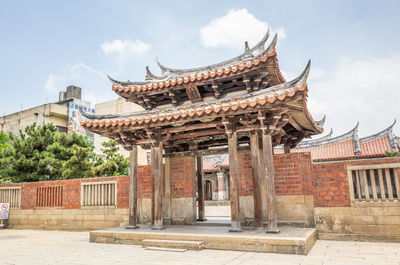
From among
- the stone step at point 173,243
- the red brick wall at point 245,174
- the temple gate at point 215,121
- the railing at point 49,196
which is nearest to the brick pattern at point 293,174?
the temple gate at point 215,121

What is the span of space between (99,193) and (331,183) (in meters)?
8.35

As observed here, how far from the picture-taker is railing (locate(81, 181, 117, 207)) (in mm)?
11117

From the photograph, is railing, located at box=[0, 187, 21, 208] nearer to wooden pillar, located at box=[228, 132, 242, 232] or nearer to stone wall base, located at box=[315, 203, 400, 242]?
wooden pillar, located at box=[228, 132, 242, 232]

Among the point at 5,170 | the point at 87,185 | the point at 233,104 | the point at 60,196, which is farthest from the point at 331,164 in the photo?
the point at 5,170

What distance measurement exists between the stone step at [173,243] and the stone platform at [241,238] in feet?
0.59

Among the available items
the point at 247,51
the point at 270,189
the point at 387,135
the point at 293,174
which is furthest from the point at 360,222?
the point at 387,135

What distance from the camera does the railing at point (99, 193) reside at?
36.5ft

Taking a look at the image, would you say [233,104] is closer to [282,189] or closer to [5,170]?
[282,189]

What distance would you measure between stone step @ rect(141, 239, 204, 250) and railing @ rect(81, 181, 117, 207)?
3987 millimetres

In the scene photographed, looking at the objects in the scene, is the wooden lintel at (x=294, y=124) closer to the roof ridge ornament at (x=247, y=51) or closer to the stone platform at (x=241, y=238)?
the roof ridge ornament at (x=247, y=51)

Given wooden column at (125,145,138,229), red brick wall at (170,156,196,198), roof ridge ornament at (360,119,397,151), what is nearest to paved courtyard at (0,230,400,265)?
wooden column at (125,145,138,229)

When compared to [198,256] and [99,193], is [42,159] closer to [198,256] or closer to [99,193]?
[99,193]

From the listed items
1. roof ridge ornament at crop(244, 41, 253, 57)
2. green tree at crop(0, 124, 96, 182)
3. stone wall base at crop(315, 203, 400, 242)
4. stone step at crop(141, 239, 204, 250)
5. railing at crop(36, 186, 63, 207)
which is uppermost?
roof ridge ornament at crop(244, 41, 253, 57)

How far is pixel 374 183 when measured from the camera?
24.8 ft
